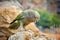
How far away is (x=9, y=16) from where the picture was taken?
1.79m

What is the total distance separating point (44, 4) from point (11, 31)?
216 inches

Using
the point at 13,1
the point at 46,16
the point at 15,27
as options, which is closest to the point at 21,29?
the point at 15,27

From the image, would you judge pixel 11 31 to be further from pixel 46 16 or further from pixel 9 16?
pixel 46 16

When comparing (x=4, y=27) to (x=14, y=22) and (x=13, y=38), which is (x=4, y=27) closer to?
(x=14, y=22)

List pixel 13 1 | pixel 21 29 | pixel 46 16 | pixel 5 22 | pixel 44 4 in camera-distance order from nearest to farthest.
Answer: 1. pixel 21 29
2. pixel 5 22
3. pixel 13 1
4. pixel 46 16
5. pixel 44 4

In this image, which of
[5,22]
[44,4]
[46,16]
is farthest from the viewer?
[44,4]

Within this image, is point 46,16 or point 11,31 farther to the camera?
point 46,16

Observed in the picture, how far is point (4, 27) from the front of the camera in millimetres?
1627

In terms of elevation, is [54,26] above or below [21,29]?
below

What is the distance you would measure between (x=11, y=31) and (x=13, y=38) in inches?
7.7

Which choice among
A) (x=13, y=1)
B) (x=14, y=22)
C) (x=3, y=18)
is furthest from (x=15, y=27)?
(x=13, y=1)

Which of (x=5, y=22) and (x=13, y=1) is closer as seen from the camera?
(x=5, y=22)

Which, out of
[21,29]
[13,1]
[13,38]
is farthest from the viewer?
[13,1]

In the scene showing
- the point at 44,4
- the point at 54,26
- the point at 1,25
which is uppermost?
the point at 1,25
